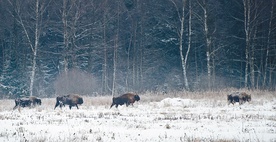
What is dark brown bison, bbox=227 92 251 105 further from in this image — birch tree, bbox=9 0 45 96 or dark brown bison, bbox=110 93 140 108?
birch tree, bbox=9 0 45 96

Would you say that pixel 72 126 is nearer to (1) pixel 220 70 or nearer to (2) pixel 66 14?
(2) pixel 66 14

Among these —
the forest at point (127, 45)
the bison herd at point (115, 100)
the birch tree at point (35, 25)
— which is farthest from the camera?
the forest at point (127, 45)

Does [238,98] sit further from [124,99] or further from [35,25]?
[35,25]

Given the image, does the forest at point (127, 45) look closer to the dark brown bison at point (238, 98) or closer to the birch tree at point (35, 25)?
the birch tree at point (35, 25)

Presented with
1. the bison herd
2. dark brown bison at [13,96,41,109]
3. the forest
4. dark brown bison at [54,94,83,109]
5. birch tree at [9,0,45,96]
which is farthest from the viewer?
the forest

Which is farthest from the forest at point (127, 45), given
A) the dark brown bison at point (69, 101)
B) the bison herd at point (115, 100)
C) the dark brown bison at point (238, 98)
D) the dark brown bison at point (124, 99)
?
the dark brown bison at point (238, 98)

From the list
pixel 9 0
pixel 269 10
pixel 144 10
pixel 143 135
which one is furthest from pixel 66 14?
pixel 143 135

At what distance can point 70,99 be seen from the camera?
69.1 ft

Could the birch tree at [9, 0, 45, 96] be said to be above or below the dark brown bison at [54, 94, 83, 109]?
above

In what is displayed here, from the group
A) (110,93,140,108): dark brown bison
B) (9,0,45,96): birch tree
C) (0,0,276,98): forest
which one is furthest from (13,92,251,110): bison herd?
(0,0,276,98): forest

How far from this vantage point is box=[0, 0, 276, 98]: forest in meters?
33.2

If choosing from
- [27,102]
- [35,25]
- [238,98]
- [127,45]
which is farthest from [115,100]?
[127,45]

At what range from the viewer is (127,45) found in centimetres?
4169

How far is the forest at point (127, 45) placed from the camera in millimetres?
33250
